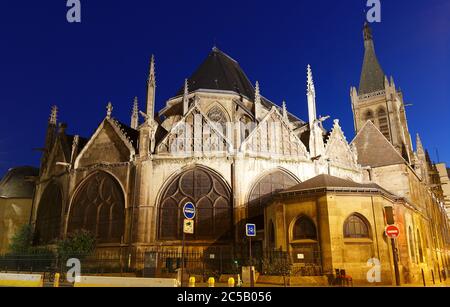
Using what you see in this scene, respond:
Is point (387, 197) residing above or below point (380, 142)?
below

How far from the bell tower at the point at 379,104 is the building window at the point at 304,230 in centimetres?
4198

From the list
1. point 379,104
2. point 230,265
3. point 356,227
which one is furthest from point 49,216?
point 379,104

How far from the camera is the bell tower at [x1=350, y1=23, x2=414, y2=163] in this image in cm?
5706

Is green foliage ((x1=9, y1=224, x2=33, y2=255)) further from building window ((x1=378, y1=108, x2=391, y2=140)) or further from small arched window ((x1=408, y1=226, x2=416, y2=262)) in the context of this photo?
building window ((x1=378, y1=108, x2=391, y2=140))

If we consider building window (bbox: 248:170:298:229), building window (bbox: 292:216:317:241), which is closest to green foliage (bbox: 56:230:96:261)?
building window (bbox: 248:170:298:229)

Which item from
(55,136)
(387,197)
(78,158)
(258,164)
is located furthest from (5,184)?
(387,197)

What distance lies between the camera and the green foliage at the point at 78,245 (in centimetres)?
1987

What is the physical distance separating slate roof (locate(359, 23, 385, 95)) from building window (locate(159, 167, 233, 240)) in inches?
2005

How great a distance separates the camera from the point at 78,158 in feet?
82.8

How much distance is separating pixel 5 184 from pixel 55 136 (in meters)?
8.82

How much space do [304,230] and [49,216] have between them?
756 inches
